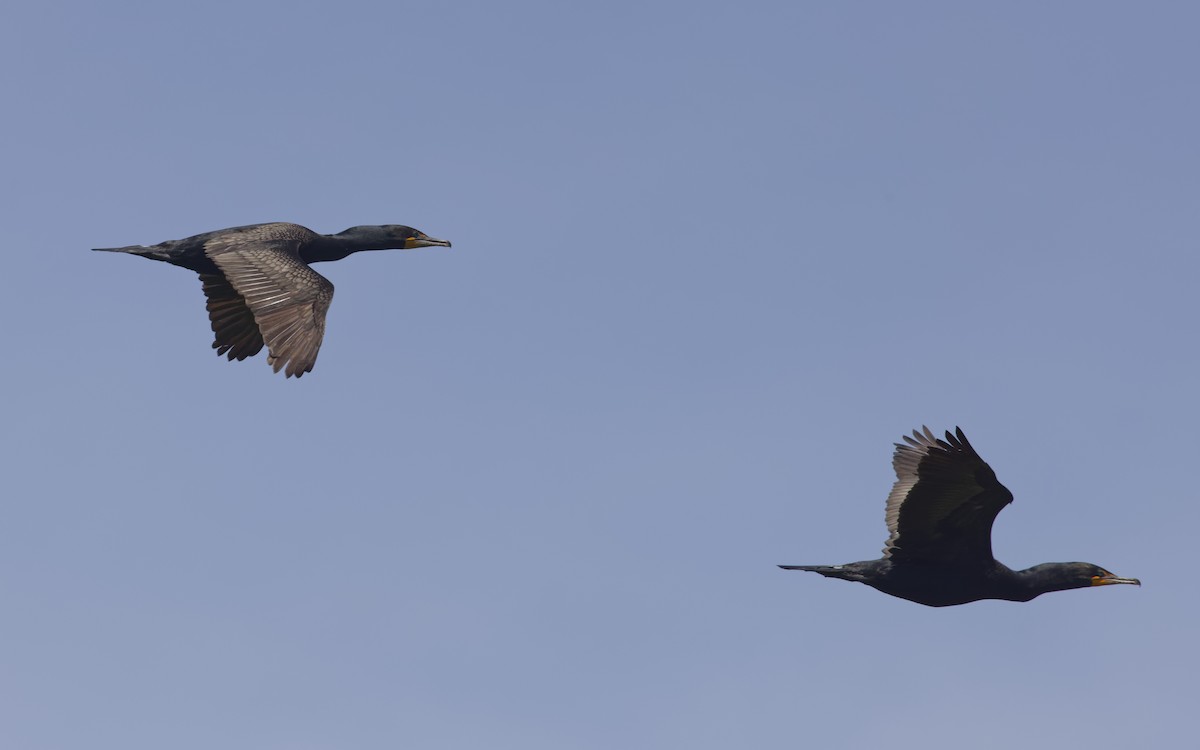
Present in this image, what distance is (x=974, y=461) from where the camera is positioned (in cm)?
1490

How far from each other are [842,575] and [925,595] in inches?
32.9

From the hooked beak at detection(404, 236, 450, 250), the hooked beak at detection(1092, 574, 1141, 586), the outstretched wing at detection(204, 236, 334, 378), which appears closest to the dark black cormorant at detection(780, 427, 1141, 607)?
the hooked beak at detection(1092, 574, 1141, 586)

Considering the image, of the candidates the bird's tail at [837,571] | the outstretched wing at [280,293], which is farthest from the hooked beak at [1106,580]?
the outstretched wing at [280,293]

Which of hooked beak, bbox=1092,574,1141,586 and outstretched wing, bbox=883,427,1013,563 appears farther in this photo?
hooked beak, bbox=1092,574,1141,586

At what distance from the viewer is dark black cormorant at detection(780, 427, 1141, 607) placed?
15.2 meters

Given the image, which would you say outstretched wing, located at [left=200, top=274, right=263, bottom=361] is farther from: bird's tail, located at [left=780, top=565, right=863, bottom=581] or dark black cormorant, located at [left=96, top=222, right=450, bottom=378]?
bird's tail, located at [left=780, top=565, right=863, bottom=581]

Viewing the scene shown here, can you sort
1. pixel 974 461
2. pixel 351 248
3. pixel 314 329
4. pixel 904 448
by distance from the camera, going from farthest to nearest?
pixel 351 248 < pixel 904 448 < pixel 314 329 < pixel 974 461

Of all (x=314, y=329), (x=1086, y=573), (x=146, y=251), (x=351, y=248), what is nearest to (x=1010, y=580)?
(x=1086, y=573)

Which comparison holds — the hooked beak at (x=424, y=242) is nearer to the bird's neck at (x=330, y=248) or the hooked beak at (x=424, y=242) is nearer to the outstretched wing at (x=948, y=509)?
the bird's neck at (x=330, y=248)

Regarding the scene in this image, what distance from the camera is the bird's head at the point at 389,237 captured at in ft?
64.5

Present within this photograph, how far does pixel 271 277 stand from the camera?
16.7 metres

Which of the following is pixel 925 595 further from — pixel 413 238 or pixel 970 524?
pixel 413 238

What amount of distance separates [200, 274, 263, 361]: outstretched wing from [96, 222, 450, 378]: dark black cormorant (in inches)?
0.4

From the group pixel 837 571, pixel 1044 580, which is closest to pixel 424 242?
pixel 837 571
